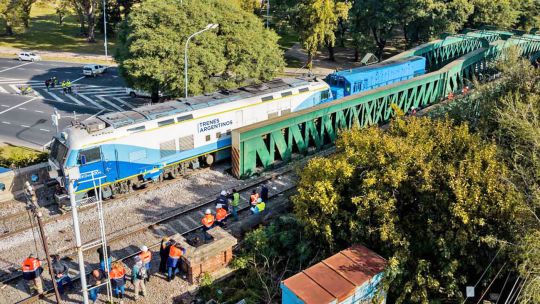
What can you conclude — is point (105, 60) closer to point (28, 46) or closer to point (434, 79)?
point (28, 46)

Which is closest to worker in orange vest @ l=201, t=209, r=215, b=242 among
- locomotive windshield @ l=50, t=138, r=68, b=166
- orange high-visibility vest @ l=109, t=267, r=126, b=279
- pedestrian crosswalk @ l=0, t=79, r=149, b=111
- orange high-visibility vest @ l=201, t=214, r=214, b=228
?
orange high-visibility vest @ l=201, t=214, r=214, b=228

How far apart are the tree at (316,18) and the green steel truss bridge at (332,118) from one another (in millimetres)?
10875

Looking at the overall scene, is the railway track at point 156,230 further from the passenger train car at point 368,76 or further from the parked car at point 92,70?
the parked car at point 92,70

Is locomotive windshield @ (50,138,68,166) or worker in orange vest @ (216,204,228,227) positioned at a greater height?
locomotive windshield @ (50,138,68,166)

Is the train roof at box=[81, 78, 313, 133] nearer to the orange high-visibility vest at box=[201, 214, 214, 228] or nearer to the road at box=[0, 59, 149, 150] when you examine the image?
the orange high-visibility vest at box=[201, 214, 214, 228]

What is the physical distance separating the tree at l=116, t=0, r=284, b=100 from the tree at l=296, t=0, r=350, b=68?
13.1 metres

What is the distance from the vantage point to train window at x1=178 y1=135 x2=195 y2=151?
26.5 m

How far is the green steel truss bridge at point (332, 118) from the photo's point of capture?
91.8 feet

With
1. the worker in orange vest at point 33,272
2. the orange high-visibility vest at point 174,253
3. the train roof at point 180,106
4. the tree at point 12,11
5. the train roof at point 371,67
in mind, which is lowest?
the worker in orange vest at point 33,272

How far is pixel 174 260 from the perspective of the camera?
57.7 ft

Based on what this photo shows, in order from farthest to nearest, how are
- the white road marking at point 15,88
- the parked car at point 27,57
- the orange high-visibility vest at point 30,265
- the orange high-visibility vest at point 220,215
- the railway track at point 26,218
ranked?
1. the parked car at point 27,57
2. the white road marking at point 15,88
3. the railway track at point 26,218
4. the orange high-visibility vest at point 220,215
5. the orange high-visibility vest at point 30,265

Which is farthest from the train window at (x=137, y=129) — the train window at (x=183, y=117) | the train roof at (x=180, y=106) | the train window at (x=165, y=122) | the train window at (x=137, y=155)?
the train window at (x=183, y=117)

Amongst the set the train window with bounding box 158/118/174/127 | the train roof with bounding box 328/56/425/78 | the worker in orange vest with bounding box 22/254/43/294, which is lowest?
the worker in orange vest with bounding box 22/254/43/294

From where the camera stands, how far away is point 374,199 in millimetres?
16750
